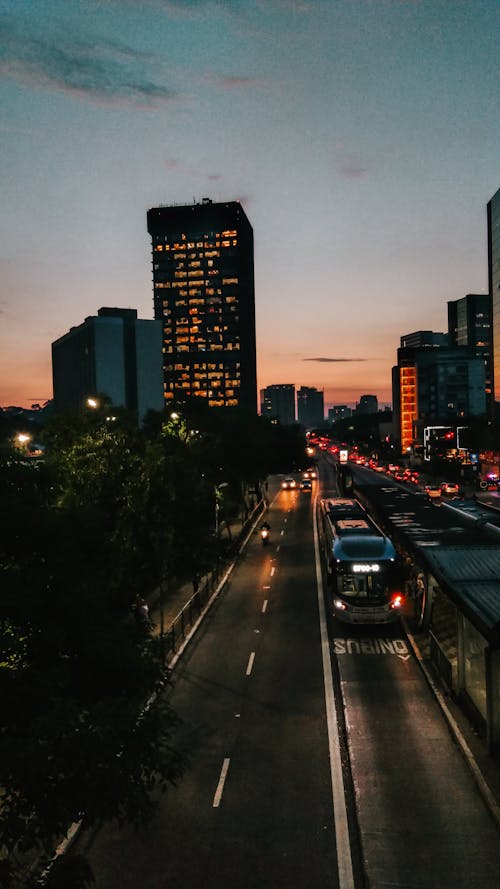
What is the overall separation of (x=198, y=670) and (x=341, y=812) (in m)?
10.7

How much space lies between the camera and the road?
501 inches

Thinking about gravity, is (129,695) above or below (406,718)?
above

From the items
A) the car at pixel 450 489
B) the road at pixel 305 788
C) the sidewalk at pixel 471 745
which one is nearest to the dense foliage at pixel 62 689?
the road at pixel 305 788

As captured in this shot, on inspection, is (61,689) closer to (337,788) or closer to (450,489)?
(337,788)

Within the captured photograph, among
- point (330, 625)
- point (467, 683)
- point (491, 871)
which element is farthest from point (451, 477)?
point (491, 871)

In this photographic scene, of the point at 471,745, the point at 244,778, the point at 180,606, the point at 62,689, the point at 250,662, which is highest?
the point at 62,689

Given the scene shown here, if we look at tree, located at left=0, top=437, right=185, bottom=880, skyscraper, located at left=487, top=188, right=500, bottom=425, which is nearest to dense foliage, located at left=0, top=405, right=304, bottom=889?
tree, located at left=0, top=437, right=185, bottom=880

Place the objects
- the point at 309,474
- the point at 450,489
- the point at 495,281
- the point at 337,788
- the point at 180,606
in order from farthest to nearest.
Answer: the point at 495,281 → the point at 309,474 → the point at 450,489 → the point at 180,606 → the point at 337,788

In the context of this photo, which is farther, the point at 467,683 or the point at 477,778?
the point at 467,683

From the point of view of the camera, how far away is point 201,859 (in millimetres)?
13117

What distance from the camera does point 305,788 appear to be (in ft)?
52.0

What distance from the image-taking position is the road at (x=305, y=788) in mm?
12734

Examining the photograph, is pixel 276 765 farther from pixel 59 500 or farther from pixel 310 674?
pixel 59 500

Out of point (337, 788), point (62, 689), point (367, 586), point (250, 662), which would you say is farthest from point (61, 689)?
point (367, 586)
